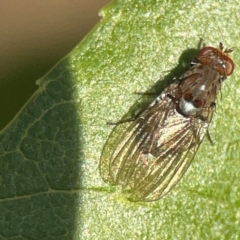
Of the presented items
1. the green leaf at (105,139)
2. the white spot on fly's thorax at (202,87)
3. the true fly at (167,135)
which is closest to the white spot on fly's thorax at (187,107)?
the true fly at (167,135)

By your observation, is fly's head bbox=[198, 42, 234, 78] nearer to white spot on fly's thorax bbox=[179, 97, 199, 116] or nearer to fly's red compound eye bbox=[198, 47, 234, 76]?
fly's red compound eye bbox=[198, 47, 234, 76]

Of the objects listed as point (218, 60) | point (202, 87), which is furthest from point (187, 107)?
point (218, 60)

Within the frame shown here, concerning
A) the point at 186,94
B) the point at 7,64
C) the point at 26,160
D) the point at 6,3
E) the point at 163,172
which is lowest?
the point at 26,160

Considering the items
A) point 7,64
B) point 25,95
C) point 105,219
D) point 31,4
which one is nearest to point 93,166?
point 105,219

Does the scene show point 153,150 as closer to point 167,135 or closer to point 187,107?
point 167,135

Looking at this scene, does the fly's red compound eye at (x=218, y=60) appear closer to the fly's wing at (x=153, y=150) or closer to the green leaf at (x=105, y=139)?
the green leaf at (x=105, y=139)

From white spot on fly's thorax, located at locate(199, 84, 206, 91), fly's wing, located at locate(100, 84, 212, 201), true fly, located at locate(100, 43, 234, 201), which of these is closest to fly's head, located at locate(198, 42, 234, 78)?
true fly, located at locate(100, 43, 234, 201)

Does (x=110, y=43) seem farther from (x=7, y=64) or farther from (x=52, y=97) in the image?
(x=7, y=64)
